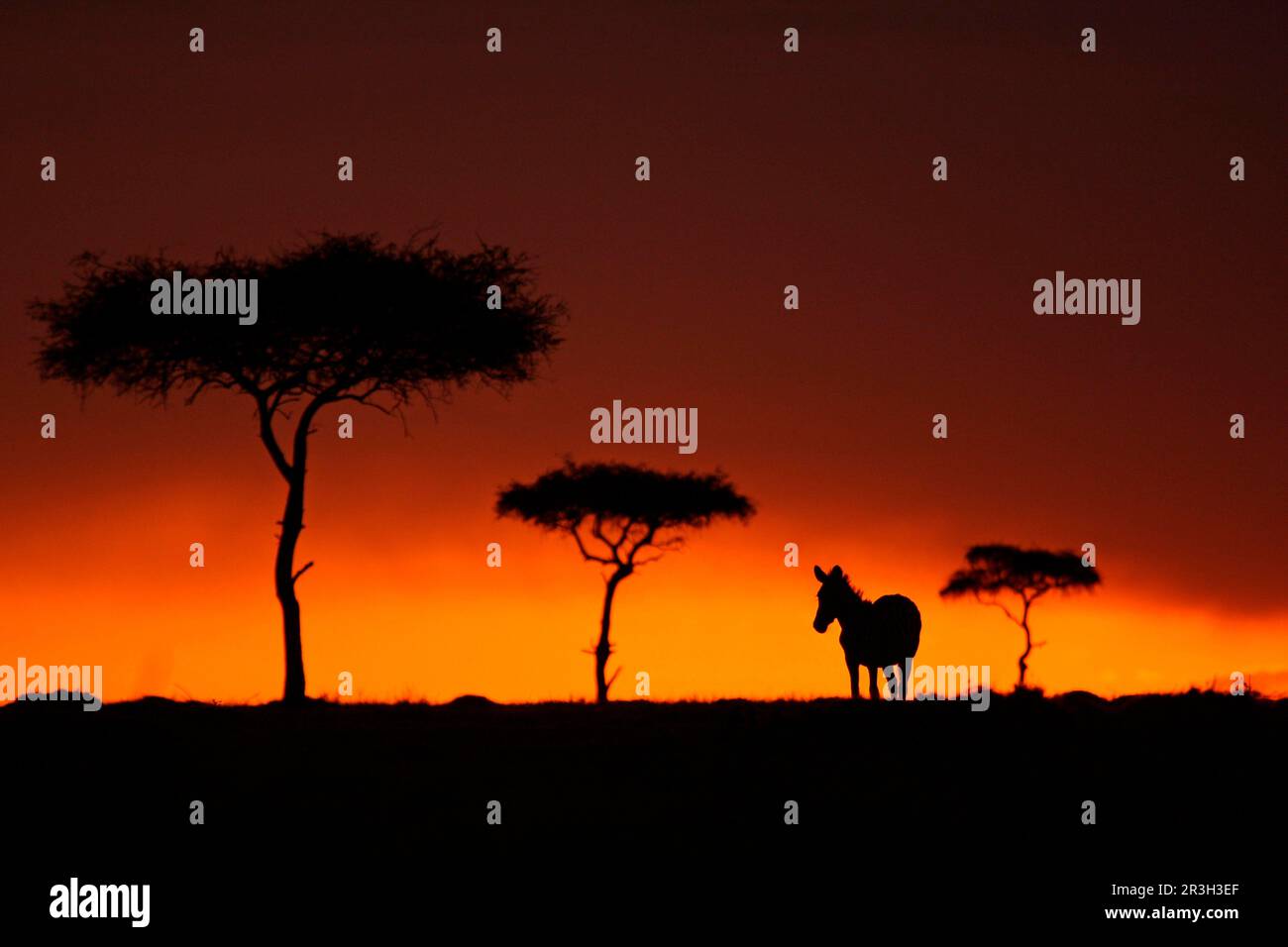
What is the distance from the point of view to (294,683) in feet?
116

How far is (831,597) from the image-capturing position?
31016mm

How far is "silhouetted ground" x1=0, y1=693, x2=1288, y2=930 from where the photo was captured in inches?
728

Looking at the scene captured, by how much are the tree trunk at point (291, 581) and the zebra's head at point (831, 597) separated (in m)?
11.2

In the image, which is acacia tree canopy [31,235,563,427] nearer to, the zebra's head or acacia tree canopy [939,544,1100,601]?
the zebra's head

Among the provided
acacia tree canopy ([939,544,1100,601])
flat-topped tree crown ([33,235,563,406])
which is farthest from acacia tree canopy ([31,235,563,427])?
acacia tree canopy ([939,544,1100,601])

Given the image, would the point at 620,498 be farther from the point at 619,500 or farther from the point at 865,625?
the point at 865,625

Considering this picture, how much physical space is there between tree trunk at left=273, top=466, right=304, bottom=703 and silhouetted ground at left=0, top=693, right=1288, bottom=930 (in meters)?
7.01

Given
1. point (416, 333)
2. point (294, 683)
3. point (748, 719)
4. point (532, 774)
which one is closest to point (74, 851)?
point (532, 774)

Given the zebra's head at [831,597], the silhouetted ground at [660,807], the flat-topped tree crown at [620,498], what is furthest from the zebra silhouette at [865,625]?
the flat-topped tree crown at [620,498]

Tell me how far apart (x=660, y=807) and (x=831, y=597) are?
10.6 meters

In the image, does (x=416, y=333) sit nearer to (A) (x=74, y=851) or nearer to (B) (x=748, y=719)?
(B) (x=748, y=719)
